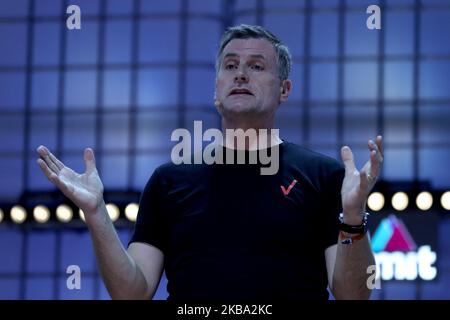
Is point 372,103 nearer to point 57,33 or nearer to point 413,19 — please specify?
point 413,19

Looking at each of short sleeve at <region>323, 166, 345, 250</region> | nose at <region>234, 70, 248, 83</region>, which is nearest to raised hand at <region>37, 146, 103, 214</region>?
nose at <region>234, 70, 248, 83</region>

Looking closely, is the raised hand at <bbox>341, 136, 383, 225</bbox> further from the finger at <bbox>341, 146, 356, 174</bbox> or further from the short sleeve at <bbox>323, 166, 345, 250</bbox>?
the short sleeve at <bbox>323, 166, 345, 250</bbox>

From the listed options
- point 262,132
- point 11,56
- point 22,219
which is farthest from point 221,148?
point 11,56

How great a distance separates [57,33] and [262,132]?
88.2ft

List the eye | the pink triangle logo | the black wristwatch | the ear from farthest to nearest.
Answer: the pink triangle logo, the ear, the eye, the black wristwatch

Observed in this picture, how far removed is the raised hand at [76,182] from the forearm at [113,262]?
0.05 metres

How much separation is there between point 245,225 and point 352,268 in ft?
1.65

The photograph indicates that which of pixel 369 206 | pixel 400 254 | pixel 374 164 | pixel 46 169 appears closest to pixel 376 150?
pixel 374 164

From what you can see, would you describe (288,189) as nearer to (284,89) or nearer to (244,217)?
(244,217)

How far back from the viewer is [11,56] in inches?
1232

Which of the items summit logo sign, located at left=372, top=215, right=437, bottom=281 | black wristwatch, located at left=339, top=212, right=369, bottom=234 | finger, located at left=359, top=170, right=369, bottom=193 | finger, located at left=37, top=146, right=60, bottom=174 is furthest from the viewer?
summit logo sign, located at left=372, top=215, right=437, bottom=281

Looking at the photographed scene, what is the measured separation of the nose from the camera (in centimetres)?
484

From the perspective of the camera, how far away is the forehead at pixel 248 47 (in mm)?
4914

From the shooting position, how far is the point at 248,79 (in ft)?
15.9
